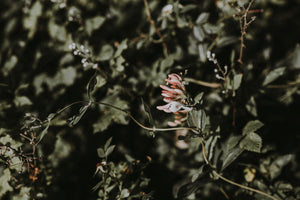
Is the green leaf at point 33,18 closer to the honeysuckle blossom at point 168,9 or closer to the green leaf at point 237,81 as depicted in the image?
the honeysuckle blossom at point 168,9

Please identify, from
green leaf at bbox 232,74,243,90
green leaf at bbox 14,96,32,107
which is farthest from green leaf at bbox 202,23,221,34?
green leaf at bbox 14,96,32,107

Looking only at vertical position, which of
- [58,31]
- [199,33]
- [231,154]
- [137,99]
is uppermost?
[58,31]

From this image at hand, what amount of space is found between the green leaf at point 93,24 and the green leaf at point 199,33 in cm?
54

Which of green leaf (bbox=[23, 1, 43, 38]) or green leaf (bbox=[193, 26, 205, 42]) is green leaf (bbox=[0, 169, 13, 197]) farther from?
green leaf (bbox=[193, 26, 205, 42])

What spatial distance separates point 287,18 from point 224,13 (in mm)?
1331

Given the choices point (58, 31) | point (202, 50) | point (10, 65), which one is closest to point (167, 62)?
point (202, 50)

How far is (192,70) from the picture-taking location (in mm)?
1383

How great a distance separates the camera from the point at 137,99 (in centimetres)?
146

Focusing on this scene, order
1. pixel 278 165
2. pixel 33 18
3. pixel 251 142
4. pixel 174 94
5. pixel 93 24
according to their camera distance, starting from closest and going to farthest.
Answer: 1. pixel 174 94
2. pixel 251 142
3. pixel 278 165
4. pixel 93 24
5. pixel 33 18

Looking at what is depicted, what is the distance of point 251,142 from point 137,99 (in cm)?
66

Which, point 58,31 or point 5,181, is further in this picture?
point 58,31

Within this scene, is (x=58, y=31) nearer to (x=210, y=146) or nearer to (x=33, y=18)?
(x=33, y=18)

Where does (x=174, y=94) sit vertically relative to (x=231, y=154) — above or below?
above

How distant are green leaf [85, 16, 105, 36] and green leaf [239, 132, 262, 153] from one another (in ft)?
3.32
